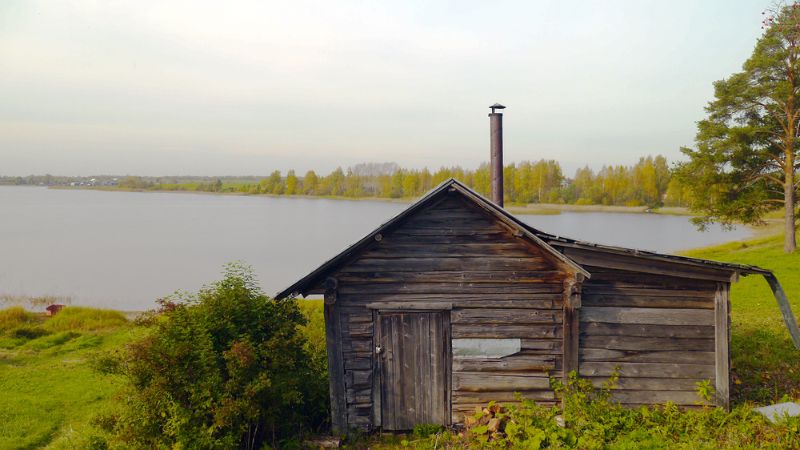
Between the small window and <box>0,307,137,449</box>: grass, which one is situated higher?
the small window

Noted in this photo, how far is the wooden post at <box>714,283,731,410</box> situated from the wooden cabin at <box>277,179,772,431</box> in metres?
0.02

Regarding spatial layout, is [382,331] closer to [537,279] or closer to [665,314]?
[537,279]

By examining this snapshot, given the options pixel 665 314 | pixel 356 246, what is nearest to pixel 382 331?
pixel 356 246

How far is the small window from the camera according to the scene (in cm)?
831

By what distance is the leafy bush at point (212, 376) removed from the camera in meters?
6.99

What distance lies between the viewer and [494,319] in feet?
27.3

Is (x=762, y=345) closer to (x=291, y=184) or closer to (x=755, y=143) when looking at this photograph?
(x=755, y=143)

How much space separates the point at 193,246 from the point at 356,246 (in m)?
38.1

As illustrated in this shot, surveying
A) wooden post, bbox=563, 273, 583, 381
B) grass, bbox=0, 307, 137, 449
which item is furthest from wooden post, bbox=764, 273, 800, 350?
grass, bbox=0, 307, 137, 449

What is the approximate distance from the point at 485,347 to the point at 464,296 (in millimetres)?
997

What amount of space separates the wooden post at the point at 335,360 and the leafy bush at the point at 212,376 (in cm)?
65

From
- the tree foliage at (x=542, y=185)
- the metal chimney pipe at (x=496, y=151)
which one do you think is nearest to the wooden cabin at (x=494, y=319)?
the metal chimney pipe at (x=496, y=151)

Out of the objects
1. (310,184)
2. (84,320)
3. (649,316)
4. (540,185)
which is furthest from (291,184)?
(649,316)

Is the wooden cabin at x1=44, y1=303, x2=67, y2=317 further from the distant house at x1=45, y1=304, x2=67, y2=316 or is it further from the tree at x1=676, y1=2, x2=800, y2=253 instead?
the tree at x1=676, y1=2, x2=800, y2=253
